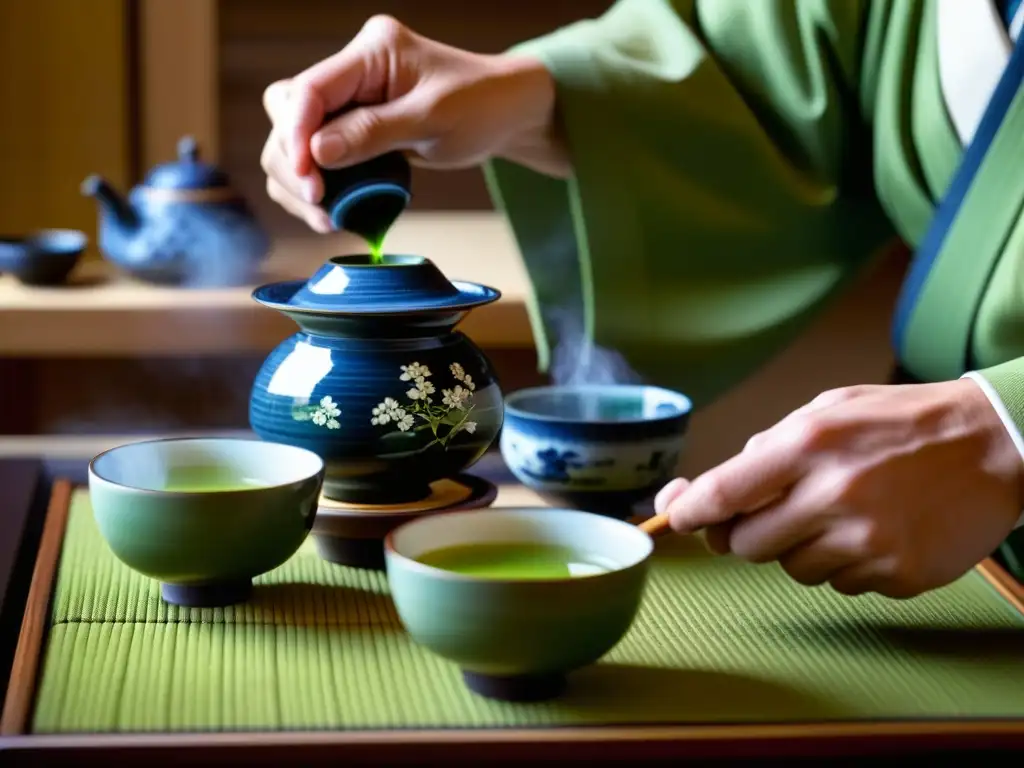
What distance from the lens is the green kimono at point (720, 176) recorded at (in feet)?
3.86

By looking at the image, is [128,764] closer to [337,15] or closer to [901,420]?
[901,420]

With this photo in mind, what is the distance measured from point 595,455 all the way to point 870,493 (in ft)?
0.69

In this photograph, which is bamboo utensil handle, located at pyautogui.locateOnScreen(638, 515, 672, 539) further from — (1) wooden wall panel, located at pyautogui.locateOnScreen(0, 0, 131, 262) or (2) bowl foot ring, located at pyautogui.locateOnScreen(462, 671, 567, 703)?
(1) wooden wall panel, located at pyautogui.locateOnScreen(0, 0, 131, 262)

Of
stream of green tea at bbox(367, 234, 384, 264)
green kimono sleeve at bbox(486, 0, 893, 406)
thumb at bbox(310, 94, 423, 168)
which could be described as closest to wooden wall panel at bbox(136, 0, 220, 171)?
green kimono sleeve at bbox(486, 0, 893, 406)

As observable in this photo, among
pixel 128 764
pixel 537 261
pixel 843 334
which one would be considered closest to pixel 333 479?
pixel 128 764

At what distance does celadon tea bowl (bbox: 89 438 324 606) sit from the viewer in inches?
27.9

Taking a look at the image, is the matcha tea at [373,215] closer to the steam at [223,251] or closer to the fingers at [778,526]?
the fingers at [778,526]

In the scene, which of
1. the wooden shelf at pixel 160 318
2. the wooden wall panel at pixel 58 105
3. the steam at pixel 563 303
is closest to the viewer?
the steam at pixel 563 303

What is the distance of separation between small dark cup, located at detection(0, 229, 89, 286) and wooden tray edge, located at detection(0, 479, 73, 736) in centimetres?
80

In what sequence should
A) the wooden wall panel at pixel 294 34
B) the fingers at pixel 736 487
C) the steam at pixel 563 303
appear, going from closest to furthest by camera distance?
the fingers at pixel 736 487
the steam at pixel 563 303
the wooden wall panel at pixel 294 34

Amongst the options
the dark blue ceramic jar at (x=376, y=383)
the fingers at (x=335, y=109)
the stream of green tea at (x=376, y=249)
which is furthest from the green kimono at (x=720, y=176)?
the dark blue ceramic jar at (x=376, y=383)

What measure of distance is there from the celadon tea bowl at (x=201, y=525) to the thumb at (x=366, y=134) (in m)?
0.25

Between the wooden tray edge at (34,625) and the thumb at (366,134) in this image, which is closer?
the wooden tray edge at (34,625)

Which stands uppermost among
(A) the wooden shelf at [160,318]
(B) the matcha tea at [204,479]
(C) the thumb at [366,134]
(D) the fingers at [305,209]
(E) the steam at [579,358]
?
(C) the thumb at [366,134]
